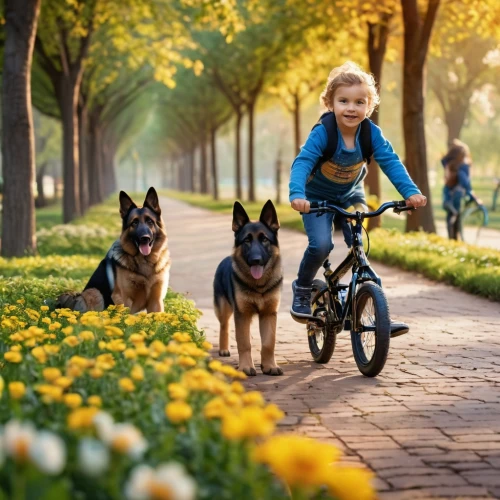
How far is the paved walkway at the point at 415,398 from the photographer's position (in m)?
4.26

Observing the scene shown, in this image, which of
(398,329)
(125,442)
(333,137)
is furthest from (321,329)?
(125,442)

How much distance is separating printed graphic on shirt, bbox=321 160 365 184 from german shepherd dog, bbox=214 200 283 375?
1.92ft

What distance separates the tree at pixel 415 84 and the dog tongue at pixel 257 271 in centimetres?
1256

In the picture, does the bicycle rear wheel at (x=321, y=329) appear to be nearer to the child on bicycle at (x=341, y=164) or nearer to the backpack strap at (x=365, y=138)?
the child on bicycle at (x=341, y=164)

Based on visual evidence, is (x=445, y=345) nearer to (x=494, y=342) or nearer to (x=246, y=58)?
(x=494, y=342)

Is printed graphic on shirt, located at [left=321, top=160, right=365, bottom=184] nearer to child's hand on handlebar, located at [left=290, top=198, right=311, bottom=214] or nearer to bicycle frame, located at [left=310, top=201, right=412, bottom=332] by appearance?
bicycle frame, located at [left=310, top=201, right=412, bottom=332]

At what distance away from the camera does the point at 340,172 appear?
6.77 meters

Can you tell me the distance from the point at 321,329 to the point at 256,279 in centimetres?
86

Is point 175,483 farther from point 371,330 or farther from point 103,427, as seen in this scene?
point 371,330

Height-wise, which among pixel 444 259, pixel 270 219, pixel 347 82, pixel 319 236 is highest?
pixel 347 82

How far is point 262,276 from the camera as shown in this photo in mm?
6480

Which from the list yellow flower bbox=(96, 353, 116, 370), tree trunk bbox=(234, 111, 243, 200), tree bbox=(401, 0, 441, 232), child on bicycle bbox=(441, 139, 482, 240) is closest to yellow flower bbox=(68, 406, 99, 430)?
yellow flower bbox=(96, 353, 116, 370)

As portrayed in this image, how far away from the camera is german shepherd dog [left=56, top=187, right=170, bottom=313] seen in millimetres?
7562

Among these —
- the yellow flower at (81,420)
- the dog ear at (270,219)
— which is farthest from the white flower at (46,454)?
the dog ear at (270,219)
